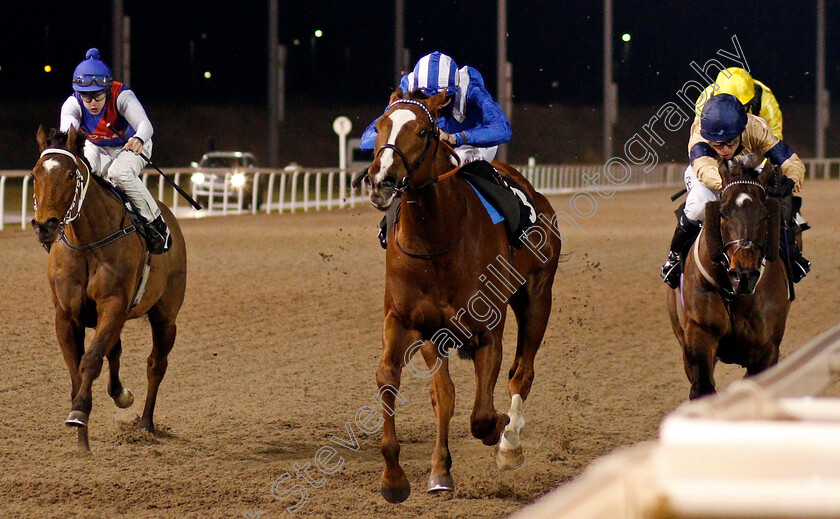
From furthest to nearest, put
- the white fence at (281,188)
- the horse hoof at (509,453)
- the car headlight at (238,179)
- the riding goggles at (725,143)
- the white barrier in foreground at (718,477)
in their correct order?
the car headlight at (238,179) < the white fence at (281,188) < the riding goggles at (725,143) < the horse hoof at (509,453) < the white barrier in foreground at (718,477)

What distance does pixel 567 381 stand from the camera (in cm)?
738

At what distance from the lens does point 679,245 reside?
5.90 metres

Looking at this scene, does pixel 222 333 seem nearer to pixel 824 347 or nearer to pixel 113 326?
pixel 113 326

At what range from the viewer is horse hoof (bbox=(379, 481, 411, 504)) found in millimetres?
4664

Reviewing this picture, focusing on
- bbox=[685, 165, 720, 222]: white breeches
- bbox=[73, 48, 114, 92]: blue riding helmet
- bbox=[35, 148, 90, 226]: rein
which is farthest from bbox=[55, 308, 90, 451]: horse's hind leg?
bbox=[685, 165, 720, 222]: white breeches

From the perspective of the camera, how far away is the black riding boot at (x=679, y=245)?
19.2ft

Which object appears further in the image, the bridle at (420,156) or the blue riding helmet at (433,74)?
the blue riding helmet at (433,74)

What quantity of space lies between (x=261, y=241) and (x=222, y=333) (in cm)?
682

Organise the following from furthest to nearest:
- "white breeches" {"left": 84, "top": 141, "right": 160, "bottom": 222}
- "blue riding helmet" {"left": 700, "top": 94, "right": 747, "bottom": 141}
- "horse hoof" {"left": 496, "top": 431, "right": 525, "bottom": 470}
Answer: "white breeches" {"left": 84, "top": 141, "right": 160, "bottom": 222} → "blue riding helmet" {"left": 700, "top": 94, "right": 747, "bottom": 141} → "horse hoof" {"left": 496, "top": 431, "right": 525, "bottom": 470}

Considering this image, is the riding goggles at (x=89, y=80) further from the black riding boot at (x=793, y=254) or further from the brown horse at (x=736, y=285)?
the black riding boot at (x=793, y=254)

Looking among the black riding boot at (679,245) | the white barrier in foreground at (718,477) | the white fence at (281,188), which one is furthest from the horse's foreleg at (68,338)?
the white fence at (281,188)

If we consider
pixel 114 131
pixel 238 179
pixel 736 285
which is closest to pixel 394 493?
pixel 736 285

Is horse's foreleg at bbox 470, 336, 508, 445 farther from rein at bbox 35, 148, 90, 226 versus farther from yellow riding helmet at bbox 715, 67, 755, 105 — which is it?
rein at bbox 35, 148, 90, 226

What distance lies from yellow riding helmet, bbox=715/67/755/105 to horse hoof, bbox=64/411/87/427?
3674 millimetres
